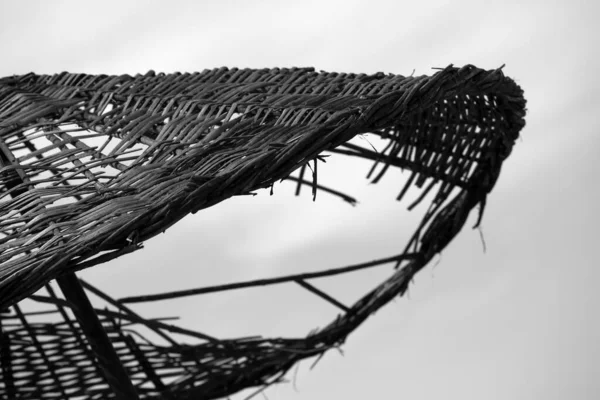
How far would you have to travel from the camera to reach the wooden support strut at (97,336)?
173cm

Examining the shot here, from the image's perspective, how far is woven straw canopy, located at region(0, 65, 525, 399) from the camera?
3.76 ft

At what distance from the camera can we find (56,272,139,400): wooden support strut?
5.68 feet

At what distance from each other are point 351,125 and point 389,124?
0.10 m

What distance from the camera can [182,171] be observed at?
1.23 metres

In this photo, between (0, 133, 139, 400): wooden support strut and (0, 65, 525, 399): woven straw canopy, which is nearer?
(0, 65, 525, 399): woven straw canopy

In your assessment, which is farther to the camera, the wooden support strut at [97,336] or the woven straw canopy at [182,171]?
the wooden support strut at [97,336]

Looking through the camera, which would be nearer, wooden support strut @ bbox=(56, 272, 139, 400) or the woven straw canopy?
the woven straw canopy

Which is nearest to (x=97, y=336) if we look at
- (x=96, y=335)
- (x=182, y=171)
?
(x=96, y=335)

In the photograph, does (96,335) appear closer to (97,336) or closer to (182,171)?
(97,336)

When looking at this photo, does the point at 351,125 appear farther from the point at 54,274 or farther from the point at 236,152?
the point at 54,274

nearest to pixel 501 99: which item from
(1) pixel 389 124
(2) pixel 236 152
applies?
(1) pixel 389 124

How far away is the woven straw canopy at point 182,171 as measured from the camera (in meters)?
1.15

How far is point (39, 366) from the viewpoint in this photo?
2.09 metres

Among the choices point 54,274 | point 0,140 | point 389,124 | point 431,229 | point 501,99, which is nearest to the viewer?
point 54,274
